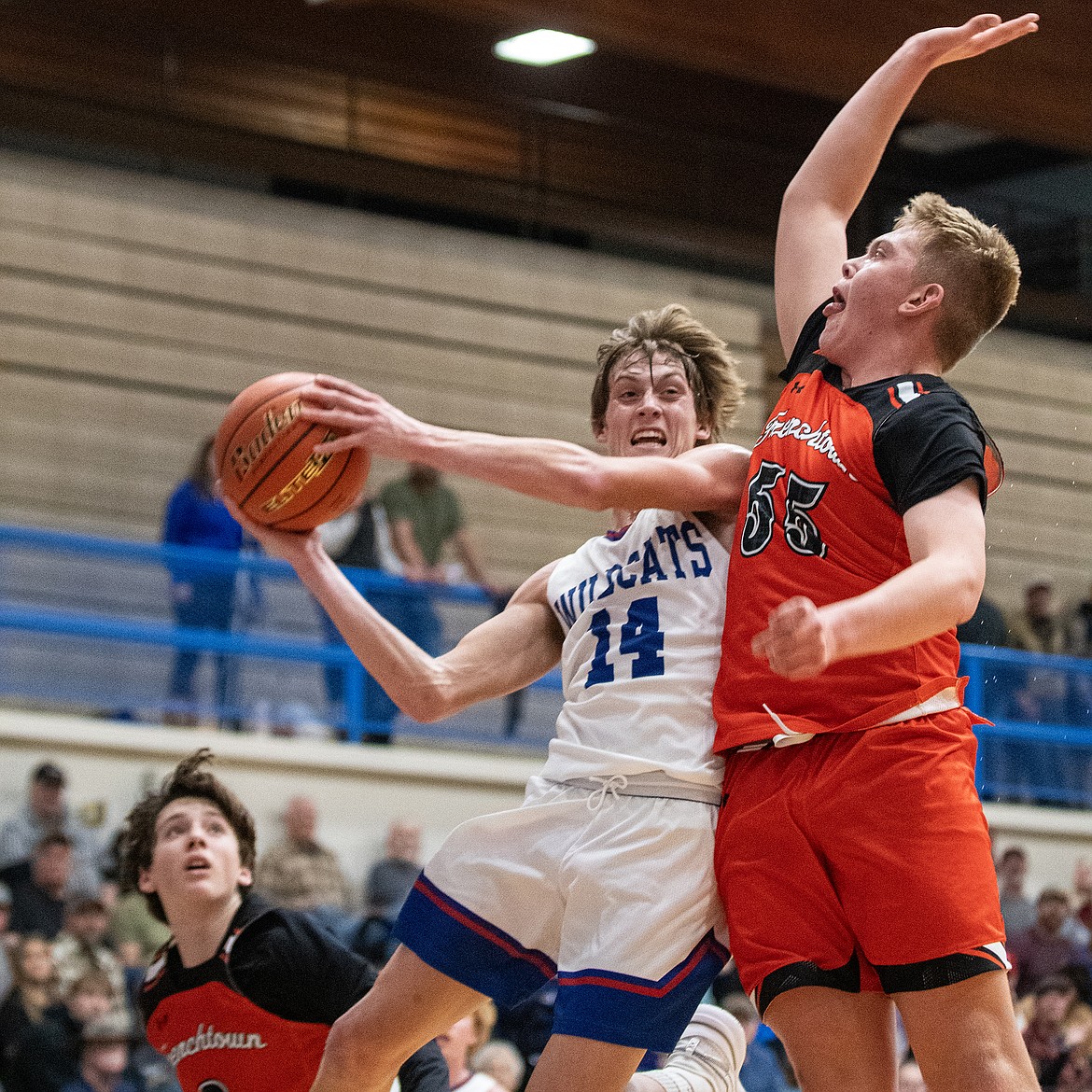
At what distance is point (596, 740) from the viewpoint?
3.29 meters

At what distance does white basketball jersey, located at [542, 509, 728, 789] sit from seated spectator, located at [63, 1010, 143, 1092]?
12.8 ft

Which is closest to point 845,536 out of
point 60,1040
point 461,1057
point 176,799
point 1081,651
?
point 176,799

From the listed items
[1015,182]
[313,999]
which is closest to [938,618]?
[313,999]

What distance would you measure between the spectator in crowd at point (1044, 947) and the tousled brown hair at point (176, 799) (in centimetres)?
465

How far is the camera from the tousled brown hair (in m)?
4.31

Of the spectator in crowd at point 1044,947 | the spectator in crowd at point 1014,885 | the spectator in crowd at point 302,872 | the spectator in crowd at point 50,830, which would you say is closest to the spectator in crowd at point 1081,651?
the spectator in crowd at point 1014,885

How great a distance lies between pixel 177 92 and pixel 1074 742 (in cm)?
655

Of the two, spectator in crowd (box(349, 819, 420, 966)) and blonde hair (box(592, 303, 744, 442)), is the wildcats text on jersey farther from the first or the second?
spectator in crowd (box(349, 819, 420, 966))

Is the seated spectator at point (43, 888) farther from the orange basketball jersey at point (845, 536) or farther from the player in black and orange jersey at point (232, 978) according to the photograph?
the orange basketball jersey at point (845, 536)

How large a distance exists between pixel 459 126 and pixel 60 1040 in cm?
703

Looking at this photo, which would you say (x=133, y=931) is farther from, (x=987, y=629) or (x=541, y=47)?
(x=541, y=47)

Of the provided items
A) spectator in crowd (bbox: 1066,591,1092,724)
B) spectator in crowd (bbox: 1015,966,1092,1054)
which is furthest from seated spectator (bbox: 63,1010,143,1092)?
spectator in crowd (bbox: 1066,591,1092,724)

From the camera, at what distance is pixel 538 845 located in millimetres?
3256

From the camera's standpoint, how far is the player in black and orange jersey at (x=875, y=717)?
2.78m
